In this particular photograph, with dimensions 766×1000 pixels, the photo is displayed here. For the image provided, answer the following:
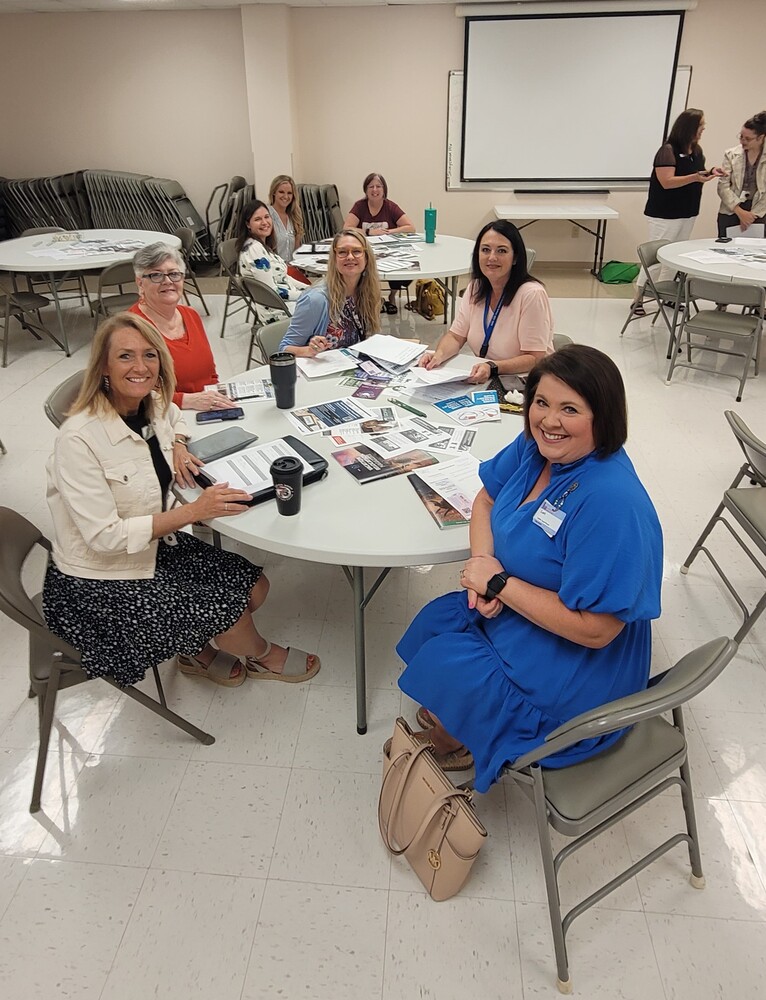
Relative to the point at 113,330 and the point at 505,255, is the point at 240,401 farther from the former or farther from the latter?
the point at 505,255

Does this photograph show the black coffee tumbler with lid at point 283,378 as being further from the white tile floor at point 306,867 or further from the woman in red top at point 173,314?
the white tile floor at point 306,867

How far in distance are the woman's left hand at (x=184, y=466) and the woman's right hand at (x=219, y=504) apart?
0.17 meters

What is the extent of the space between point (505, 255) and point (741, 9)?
6.01 m

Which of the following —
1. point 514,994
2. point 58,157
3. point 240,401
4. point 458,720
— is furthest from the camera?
point 58,157

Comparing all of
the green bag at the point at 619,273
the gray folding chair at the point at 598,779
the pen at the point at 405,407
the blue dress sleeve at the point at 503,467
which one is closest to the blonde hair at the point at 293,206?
the pen at the point at 405,407

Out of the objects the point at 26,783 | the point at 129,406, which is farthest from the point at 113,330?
the point at 26,783

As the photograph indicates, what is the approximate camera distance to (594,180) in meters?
7.27

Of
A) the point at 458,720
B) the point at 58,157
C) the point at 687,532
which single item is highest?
the point at 58,157

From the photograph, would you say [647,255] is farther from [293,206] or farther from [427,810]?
[427,810]

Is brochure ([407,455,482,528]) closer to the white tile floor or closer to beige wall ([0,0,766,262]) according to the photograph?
the white tile floor

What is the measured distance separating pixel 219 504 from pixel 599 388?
1006 mm

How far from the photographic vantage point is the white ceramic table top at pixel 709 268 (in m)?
4.11

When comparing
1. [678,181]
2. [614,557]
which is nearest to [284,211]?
[678,181]

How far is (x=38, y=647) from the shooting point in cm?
188
